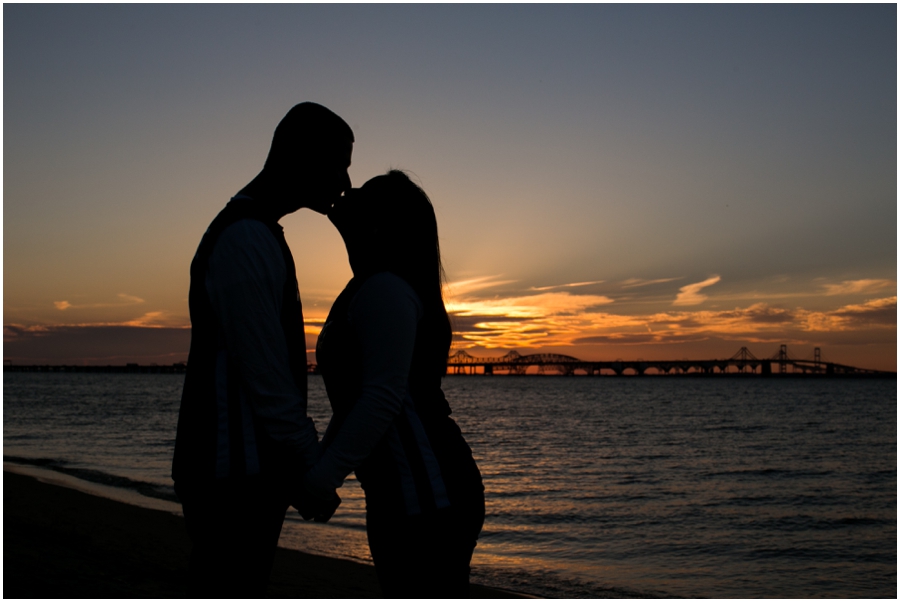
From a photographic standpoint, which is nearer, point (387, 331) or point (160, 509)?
point (387, 331)

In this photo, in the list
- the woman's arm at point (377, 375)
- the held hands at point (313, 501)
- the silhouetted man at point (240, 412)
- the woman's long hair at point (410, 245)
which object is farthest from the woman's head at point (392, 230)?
the held hands at point (313, 501)

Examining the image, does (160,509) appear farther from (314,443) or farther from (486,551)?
(314,443)

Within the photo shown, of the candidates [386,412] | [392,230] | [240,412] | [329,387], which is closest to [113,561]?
[329,387]

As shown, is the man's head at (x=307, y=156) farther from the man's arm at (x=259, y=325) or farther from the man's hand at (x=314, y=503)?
the man's hand at (x=314, y=503)

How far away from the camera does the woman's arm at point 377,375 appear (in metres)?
1.74

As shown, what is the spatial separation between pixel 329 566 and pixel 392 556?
6004mm

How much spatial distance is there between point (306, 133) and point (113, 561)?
5.88m

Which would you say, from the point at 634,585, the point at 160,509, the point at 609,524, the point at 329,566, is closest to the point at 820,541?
the point at 609,524

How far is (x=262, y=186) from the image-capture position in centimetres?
186

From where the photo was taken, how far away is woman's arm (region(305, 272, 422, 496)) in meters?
1.74

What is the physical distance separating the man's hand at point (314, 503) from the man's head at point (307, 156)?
0.77 metres

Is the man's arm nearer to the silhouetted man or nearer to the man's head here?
the silhouetted man

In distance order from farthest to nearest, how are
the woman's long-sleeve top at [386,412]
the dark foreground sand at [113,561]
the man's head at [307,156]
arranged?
1. the dark foreground sand at [113,561]
2. the man's head at [307,156]
3. the woman's long-sleeve top at [386,412]

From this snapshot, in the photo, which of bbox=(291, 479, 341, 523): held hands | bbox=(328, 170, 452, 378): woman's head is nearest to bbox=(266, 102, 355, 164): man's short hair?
bbox=(328, 170, 452, 378): woman's head
